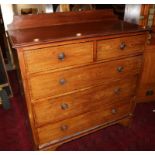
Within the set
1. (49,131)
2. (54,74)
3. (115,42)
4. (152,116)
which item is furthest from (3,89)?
(152,116)

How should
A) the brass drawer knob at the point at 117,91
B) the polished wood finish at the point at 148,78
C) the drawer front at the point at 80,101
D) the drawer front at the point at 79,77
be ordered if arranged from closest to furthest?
the drawer front at the point at 79,77 < the drawer front at the point at 80,101 < the brass drawer knob at the point at 117,91 < the polished wood finish at the point at 148,78

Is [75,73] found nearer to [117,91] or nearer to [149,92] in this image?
[117,91]

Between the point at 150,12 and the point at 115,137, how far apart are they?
1.35 metres

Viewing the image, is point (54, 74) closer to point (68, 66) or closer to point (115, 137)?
point (68, 66)

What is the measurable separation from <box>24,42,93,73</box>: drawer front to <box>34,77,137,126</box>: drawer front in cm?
27

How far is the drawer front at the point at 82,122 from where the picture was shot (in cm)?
141

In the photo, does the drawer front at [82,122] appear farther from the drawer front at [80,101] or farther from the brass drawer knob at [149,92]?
the brass drawer knob at [149,92]

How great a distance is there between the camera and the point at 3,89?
218 centimetres

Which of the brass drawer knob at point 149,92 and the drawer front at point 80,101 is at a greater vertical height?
the drawer front at point 80,101

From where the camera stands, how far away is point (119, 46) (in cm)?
129

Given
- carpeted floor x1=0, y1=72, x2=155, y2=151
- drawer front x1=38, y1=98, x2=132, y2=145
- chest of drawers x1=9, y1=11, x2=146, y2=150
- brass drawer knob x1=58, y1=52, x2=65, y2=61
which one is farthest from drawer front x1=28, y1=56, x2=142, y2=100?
carpeted floor x1=0, y1=72, x2=155, y2=151

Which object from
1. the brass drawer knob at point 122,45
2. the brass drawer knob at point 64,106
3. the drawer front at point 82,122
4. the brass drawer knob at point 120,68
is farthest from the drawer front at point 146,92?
the brass drawer knob at point 64,106

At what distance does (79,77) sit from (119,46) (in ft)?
1.25

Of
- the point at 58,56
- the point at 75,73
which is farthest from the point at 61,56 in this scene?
the point at 75,73
